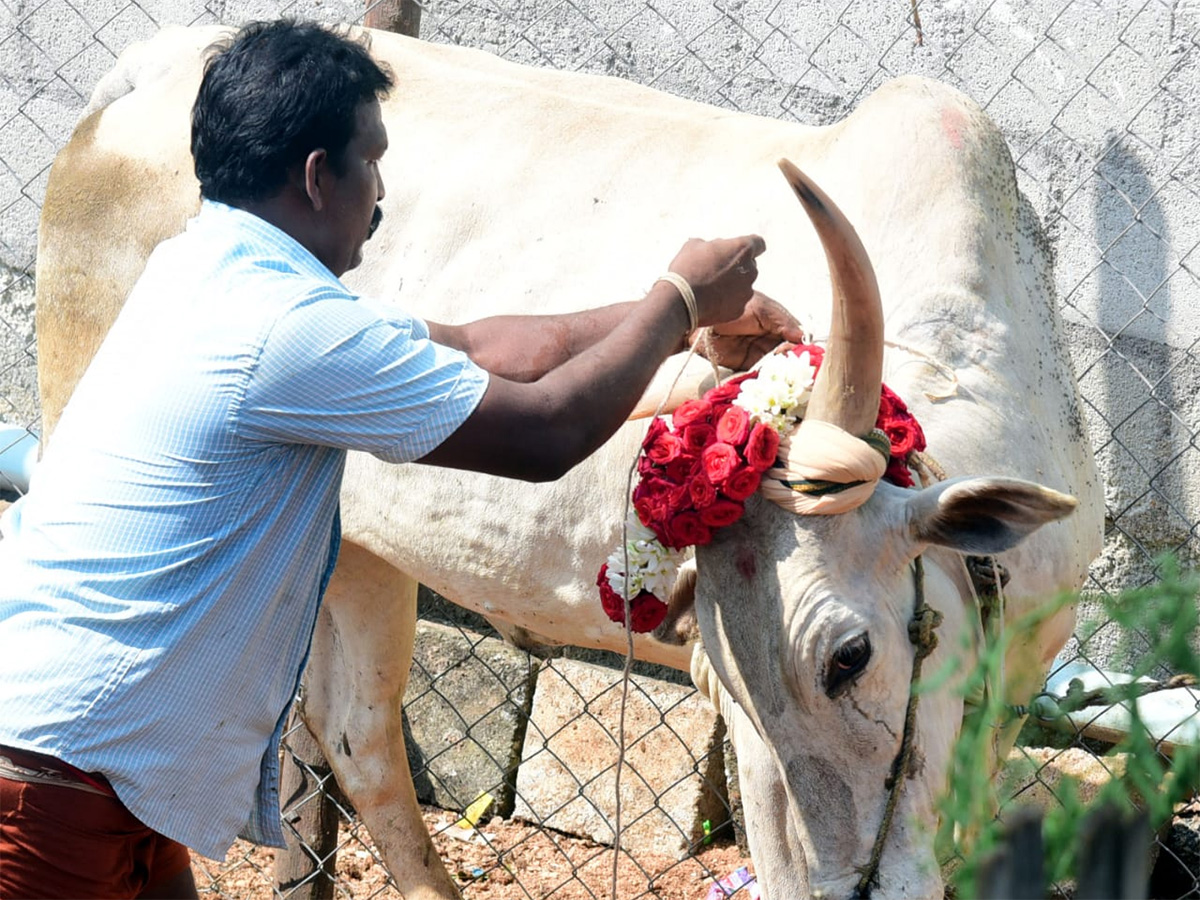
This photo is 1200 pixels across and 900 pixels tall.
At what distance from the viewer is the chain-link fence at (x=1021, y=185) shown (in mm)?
4012

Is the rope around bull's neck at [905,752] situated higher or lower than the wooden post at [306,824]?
higher

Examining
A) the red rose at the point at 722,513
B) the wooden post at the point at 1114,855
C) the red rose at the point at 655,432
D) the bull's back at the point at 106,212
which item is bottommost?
the bull's back at the point at 106,212

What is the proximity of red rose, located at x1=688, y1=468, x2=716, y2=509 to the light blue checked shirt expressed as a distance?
412mm

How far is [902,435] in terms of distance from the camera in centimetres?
245

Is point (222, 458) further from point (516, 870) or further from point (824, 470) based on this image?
point (516, 870)

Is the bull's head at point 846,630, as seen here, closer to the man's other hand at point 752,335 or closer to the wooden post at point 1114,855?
the man's other hand at point 752,335

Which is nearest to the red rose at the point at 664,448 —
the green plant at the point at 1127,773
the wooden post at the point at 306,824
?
the green plant at the point at 1127,773

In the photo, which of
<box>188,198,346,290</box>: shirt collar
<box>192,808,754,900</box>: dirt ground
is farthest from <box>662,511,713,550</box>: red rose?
<box>192,808,754,900</box>: dirt ground

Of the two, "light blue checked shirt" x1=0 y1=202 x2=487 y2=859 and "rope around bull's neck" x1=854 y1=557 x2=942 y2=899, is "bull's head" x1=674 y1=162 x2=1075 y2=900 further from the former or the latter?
"light blue checked shirt" x1=0 y1=202 x2=487 y2=859


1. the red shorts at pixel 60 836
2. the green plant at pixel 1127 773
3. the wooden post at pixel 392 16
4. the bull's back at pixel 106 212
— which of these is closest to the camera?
the green plant at pixel 1127 773

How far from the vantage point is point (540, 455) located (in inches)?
84.0

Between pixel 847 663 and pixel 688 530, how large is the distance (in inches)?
12.7

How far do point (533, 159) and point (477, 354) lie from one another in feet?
3.16

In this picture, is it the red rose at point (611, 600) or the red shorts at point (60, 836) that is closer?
the red shorts at point (60, 836)
